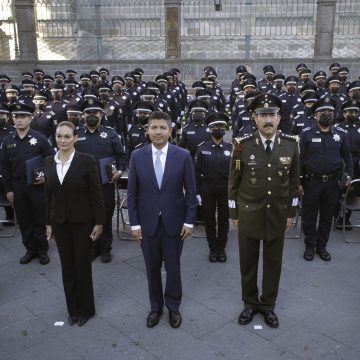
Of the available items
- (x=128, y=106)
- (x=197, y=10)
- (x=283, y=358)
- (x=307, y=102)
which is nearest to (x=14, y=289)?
(x=283, y=358)

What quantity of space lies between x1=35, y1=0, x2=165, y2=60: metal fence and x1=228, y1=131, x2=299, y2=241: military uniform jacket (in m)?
17.1

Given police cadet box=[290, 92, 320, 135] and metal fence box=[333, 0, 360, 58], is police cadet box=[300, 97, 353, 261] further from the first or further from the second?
metal fence box=[333, 0, 360, 58]

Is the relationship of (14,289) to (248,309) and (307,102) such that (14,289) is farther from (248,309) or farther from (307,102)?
(307,102)

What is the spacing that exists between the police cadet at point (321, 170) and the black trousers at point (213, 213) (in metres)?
1.08

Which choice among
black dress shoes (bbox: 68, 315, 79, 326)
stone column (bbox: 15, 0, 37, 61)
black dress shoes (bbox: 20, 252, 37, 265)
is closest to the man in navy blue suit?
black dress shoes (bbox: 68, 315, 79, 326)

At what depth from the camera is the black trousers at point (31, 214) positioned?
5887 millimetres

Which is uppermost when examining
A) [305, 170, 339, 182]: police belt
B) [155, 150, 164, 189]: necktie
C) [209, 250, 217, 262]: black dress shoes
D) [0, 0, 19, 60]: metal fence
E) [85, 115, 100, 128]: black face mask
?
[0, 0, 19, 60]: metal fence

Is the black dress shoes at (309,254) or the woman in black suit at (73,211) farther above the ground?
the woman in black suit at (73,211)

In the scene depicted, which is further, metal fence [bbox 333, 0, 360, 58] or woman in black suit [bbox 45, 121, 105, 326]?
metal fence [bbox 333, 0, 360, 58]

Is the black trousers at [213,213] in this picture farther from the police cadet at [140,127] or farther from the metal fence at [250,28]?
the metal fence at [250,28]

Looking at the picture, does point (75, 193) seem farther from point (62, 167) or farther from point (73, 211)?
point (62, 167)

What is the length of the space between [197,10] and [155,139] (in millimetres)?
18584

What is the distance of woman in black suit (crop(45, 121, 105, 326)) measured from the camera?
435cm

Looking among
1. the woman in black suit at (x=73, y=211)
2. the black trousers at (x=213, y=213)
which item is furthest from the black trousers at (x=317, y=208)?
the woman in black suit at (x=73, y=211)
